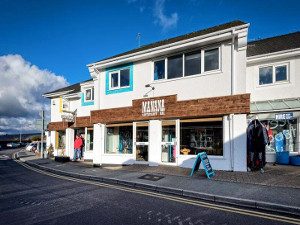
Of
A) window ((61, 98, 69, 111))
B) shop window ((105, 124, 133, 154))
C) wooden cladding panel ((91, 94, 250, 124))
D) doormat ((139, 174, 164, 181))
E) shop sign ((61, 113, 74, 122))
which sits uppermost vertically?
window ((61, 98, 69, 111))

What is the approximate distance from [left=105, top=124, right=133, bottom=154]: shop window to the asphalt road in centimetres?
712

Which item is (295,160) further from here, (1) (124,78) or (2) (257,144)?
(1) (124,78)

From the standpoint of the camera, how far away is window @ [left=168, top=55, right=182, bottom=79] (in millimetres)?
14367

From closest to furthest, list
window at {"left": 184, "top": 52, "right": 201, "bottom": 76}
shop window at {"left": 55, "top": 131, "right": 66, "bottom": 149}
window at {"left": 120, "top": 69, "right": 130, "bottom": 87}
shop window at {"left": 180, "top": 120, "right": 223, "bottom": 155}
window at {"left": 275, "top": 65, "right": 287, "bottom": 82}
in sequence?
1. shop window at {"left": 180, "top": 120, "right": 223, "bottom": 155}
2. window at {"left": 184, "top": 52, "right": 201, "bottom": 76}
3. window at {"left": 275, "top": 65, "right": 287, "bottom": 82}
4. window at {"left": 120, "top": 69, "right": 130, "bottom": 87}
5. shop window at {"left": 55, "top": 131, "right": 66, "bottom": 149}

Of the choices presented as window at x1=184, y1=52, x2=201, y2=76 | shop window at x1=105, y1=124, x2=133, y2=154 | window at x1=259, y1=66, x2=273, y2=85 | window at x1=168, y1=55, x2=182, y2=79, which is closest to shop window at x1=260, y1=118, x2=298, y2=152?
window at x1=259, y1=66, x2=273, y2=85

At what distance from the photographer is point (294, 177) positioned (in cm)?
1020

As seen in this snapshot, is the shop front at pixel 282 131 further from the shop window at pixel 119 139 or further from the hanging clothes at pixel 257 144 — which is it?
the shop window at pixel 119 139

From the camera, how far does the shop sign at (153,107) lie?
14516 mm

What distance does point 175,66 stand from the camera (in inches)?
573

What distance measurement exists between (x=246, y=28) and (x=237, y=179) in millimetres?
6706

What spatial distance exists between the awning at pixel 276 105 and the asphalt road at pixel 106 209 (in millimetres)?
10004

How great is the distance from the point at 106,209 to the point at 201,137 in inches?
303

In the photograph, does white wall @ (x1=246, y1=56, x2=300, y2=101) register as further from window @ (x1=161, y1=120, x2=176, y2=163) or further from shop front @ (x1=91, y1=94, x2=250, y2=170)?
window @ (x1=161, y1=120, x2=176, y2=163)

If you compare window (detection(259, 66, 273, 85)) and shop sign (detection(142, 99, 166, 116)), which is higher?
window (detection(259, 66, 273, 85))
